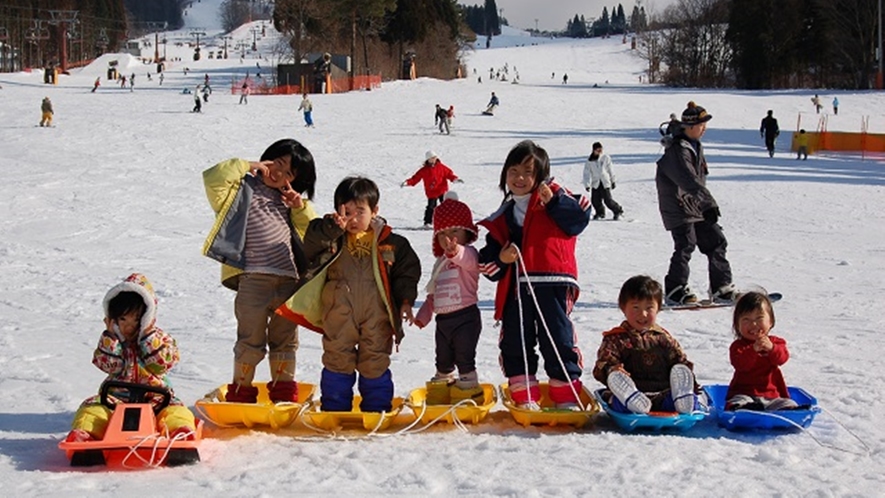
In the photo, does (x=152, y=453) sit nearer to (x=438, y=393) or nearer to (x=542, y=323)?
(x=438, y=393)

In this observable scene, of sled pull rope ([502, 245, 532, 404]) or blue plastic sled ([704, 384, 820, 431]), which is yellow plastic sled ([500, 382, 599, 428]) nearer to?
sled pull rope ([502, 245, 532, 404])

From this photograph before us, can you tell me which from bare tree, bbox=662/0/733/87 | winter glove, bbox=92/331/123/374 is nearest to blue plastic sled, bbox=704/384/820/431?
winter glove, bbox=92/331/123/374

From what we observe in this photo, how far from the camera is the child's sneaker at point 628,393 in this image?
4.75 meters

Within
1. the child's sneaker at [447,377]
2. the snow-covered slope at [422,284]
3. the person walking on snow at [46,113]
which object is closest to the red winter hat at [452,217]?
the child's sneaker at [447,377]

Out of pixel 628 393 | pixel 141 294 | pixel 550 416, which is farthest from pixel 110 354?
pixel 628 393

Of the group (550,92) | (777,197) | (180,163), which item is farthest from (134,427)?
(550,92)

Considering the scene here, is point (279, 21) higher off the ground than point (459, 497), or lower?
higher

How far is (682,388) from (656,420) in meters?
0.23

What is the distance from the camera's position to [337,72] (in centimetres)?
5644

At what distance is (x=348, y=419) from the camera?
15.9ft

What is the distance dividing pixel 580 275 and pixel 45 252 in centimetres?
722

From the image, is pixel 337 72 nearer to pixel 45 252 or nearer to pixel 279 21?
pixel 279 21

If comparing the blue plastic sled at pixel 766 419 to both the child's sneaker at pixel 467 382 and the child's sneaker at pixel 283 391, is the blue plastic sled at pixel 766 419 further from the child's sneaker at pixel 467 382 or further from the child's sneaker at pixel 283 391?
the child's sneaker at pixel 283 391

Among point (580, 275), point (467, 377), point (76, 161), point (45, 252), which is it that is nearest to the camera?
point (467, 377)
